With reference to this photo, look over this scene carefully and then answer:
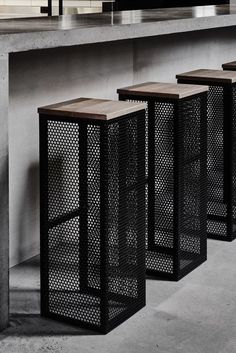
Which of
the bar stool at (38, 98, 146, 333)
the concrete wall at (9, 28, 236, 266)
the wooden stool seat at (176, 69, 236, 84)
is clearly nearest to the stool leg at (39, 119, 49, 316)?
the bar stool at (38, 98, 146, 333)

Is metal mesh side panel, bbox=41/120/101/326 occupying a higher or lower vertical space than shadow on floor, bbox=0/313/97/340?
higher

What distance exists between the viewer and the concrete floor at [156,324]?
2619 millimetres

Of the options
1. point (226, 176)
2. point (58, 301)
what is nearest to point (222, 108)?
point (226, 176)

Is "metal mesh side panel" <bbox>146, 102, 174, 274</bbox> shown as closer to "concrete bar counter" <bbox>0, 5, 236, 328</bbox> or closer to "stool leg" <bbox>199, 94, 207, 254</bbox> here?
"stool leg" <bbox>199, 94, 207, 254</bbox>

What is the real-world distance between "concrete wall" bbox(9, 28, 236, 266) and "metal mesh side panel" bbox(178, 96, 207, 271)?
0.63 meters

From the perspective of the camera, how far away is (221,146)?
394 cm

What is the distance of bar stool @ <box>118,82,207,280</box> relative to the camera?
3.21 metres

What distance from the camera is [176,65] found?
4629 millimetres

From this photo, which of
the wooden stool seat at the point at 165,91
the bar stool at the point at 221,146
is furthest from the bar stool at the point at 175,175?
the bar stool at the point at 221,146

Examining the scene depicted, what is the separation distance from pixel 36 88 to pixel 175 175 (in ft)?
2.34

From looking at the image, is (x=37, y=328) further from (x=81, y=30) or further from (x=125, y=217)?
(x=81, y=30)

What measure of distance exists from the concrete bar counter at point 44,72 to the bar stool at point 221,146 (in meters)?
0.28

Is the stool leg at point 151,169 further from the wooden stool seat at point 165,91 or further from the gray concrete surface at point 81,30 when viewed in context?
the gray concrete surface at point 81,30

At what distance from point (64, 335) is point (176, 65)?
234cm
